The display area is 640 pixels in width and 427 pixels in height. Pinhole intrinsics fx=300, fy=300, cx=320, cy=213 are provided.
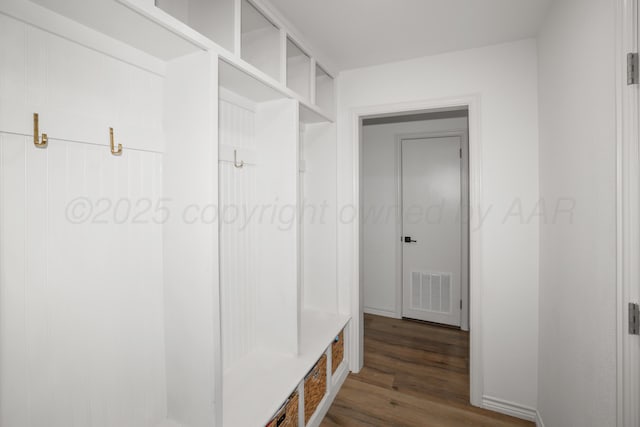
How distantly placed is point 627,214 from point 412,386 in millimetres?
1969

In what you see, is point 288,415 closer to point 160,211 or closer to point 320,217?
point 160,211

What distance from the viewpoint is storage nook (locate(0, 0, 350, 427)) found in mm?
974

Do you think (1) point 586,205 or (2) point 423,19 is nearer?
(1) point 586,205

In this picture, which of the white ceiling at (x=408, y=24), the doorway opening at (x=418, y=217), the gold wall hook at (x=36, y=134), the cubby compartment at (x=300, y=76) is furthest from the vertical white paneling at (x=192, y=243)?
the doorway opening at (x=418, y=217)

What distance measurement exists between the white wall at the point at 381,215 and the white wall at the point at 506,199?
1.47 meters

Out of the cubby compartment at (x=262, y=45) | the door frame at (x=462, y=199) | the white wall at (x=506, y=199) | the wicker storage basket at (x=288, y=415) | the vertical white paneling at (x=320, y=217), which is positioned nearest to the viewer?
the wicker storage basket at (x=288, y=415)

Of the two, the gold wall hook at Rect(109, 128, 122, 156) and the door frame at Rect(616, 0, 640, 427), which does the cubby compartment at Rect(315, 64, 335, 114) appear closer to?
the gold wall hook at Rect(109, 128, 122, 156)

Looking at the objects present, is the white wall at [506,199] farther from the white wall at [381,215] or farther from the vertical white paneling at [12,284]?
the vertical white paneling at [12,284]

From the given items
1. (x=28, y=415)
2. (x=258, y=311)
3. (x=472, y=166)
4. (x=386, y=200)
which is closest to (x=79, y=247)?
(x=28, y=415)

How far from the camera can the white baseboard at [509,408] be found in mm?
2020

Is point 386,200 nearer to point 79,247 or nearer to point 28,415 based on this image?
point 79,247

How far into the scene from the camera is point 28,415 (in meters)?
0.96

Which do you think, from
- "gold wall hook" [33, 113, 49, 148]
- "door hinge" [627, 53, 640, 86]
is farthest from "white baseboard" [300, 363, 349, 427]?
"door hinge" [627, 53, 640, 86]

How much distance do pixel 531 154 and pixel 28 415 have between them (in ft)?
9.03
